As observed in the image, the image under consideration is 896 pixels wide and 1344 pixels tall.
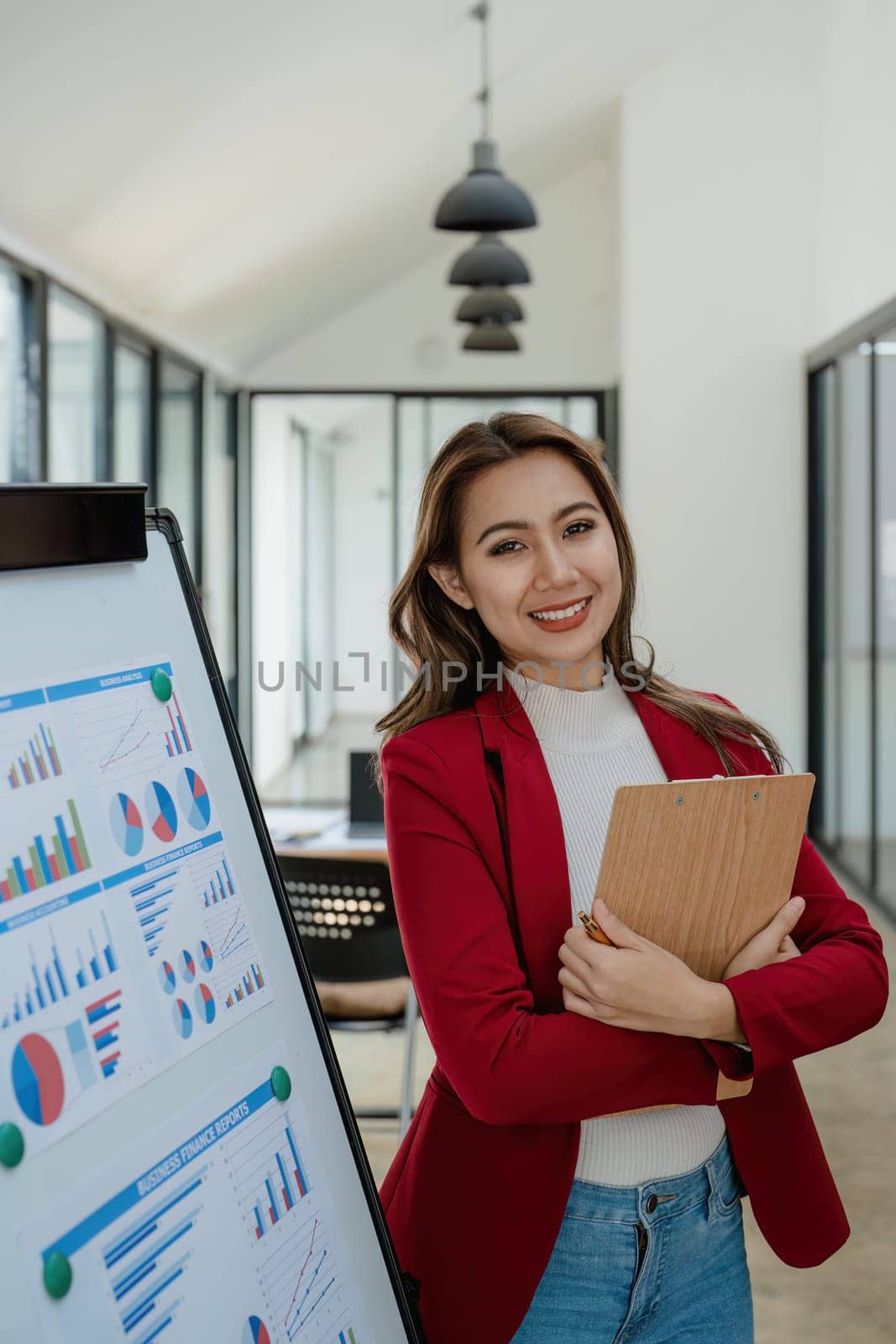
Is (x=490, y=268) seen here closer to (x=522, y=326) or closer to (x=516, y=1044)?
(x=522, y=326)

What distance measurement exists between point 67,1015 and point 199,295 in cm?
583

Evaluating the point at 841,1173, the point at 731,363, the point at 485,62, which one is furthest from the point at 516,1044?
the point at 731,363

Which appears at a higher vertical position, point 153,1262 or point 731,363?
point 731,363

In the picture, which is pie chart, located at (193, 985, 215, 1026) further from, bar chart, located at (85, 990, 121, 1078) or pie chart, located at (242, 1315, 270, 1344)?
pie chart, located at (242, 1315, 270, 1344)

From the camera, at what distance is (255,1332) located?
2.76 feet

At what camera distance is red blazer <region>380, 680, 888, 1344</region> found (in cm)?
106

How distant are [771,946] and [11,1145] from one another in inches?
26.5

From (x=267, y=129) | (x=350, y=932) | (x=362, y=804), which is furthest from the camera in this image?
(x=267, y=129)

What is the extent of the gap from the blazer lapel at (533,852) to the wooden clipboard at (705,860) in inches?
3.5

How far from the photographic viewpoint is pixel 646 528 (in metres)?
7.16

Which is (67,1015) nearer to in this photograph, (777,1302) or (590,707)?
(590,707)

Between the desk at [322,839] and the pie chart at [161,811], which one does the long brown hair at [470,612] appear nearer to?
the pie chart at [161,811]

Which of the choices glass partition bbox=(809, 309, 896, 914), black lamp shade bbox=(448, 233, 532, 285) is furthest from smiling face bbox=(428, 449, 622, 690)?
glass partition bbox=(809, 309, 896, 914)

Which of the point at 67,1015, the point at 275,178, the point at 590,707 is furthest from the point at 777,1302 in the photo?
the point at 275,178
